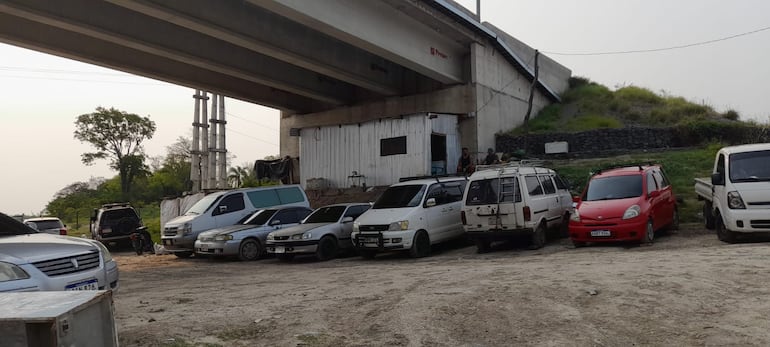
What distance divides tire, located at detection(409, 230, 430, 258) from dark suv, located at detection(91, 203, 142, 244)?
1465 cm

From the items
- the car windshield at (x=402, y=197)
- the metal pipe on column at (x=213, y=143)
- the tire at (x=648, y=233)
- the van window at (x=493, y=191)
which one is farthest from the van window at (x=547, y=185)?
the metal pipe on column at (x=213, y=143)

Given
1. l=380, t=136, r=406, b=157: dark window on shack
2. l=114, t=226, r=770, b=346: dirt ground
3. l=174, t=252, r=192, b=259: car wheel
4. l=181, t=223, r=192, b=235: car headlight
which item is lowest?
l=174, t=252, r=192, b=259: car wheel

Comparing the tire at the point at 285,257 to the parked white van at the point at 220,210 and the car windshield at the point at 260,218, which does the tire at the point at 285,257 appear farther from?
the parked white van at the point at 220,210

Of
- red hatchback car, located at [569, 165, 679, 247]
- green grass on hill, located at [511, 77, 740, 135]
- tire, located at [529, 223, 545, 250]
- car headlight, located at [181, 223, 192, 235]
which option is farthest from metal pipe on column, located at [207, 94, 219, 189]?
red hatchback car, located at [569, 165, 679, 247]

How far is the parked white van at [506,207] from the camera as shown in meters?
12.5

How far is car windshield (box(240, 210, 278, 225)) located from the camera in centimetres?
1637

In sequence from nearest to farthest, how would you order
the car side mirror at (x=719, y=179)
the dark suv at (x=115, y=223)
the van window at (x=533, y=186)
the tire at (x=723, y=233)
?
the tire at (x=723, y=233), the car side mirror at (x=719, y=179), the van window at (x=533, y=186), the dark suv at (x=115, y=223)

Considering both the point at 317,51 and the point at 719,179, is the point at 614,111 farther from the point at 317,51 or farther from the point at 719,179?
the point at 719,179

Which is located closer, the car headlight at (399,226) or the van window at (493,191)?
the van window at (493,191)

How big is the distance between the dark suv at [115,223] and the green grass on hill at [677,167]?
694 inches

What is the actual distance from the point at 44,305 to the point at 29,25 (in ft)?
Result: 65.1

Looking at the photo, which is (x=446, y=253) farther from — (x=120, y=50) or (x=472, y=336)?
(x=120, y=50)

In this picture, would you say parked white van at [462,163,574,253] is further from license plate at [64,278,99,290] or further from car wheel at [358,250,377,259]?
license plate at [64,278,99,290]

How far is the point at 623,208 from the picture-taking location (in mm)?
11758
